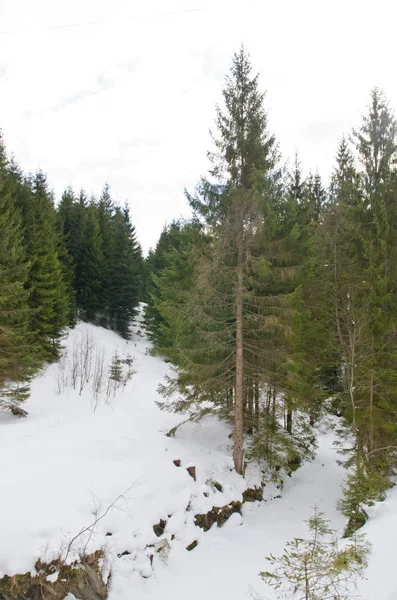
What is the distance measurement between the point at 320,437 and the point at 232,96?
18.2 m

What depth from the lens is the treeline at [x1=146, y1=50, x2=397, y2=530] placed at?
440 inches

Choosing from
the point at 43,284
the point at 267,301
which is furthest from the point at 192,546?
the point at 43,284

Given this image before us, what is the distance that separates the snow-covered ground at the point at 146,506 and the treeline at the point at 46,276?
11.6 ft

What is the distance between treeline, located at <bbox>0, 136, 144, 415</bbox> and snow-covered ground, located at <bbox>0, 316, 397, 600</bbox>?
11.6 feet

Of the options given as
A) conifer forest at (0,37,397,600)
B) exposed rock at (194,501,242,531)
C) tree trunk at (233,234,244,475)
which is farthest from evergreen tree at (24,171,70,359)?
exposed rock at (194,501,242,531)

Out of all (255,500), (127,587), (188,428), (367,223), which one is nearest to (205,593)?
(127,587)

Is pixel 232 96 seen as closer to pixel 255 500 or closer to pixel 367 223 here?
pixel 367 223

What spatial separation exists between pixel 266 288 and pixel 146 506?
794 centimetres

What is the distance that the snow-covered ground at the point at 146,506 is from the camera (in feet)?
22.5

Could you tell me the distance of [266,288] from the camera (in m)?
12.3

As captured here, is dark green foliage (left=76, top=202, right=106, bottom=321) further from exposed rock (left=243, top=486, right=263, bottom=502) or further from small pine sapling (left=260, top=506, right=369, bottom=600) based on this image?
small pine sapling (left=260, top=506, right=369, bottom=600)

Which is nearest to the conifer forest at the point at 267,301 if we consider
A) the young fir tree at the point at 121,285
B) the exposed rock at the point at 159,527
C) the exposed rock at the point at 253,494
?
the exposed rock at the point at 253,494

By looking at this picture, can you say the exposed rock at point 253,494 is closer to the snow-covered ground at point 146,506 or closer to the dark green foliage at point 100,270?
the snow-covered ground at point 146,506

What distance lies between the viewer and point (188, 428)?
13.7m
